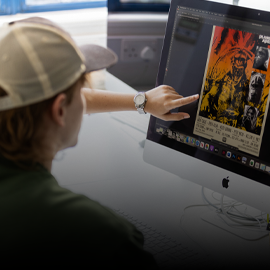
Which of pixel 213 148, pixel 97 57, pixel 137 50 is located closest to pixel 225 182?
pixel 213 148

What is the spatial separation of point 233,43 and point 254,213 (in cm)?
49

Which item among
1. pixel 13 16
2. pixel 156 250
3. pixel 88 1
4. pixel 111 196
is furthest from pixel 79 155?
pixel 88 1

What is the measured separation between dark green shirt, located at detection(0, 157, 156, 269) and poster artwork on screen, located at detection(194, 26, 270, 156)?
0.40 m

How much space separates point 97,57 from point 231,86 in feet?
1.11

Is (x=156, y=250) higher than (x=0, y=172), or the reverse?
(x=0, y=172)

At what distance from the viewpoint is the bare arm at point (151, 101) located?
95cm

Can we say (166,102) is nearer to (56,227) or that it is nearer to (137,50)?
(56,227)

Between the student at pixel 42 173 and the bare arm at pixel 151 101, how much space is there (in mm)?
367

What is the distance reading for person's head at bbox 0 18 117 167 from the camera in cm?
56

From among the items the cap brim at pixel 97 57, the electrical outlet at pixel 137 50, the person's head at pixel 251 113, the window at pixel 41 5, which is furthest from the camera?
the window at pixel 41 5

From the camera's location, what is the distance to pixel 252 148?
84 cm

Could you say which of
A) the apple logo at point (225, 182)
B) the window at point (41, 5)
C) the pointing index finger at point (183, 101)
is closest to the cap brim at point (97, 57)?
the pointing index finger at point (183, 101)

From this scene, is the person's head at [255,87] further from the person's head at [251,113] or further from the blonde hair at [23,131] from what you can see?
the blonde hair at [23,131]

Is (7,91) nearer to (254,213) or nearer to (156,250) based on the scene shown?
(156,250)
